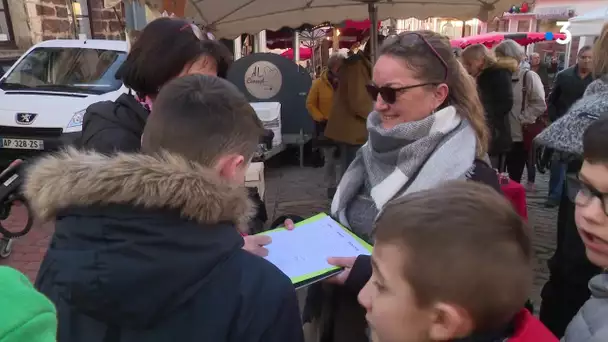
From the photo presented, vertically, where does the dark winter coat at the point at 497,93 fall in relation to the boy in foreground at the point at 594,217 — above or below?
below

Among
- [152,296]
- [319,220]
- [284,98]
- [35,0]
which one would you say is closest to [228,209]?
Answer: [152,296]

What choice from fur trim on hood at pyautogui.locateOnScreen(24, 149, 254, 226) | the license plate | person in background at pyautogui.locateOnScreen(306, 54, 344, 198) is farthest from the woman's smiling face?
the license plate

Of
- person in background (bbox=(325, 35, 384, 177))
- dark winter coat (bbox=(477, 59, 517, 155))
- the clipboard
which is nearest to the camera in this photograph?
the clipboard

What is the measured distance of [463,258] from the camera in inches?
35.8

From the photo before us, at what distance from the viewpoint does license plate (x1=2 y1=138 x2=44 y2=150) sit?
597 cm

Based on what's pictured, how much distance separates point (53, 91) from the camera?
265 inches

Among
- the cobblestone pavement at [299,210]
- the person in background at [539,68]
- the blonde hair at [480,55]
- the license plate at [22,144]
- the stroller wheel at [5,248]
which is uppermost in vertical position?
the blonde hair at [480,55]

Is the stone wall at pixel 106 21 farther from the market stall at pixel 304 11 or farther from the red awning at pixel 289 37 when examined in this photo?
the market stall at pixel 304 11

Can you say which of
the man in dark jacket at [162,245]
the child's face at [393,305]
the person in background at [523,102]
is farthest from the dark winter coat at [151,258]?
the person in background at [523,102]

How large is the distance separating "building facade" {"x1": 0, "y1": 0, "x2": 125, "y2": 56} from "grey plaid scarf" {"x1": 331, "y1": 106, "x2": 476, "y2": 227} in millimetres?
8170

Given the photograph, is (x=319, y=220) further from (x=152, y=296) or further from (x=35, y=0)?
(x=35, y=0)

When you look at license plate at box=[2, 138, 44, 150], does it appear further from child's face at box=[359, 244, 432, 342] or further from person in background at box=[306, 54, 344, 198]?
child's face at box=[359, 244, 432, 342]

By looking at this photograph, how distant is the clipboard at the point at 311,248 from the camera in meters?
1.49

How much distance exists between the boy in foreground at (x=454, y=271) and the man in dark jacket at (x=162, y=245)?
278 millimetres
